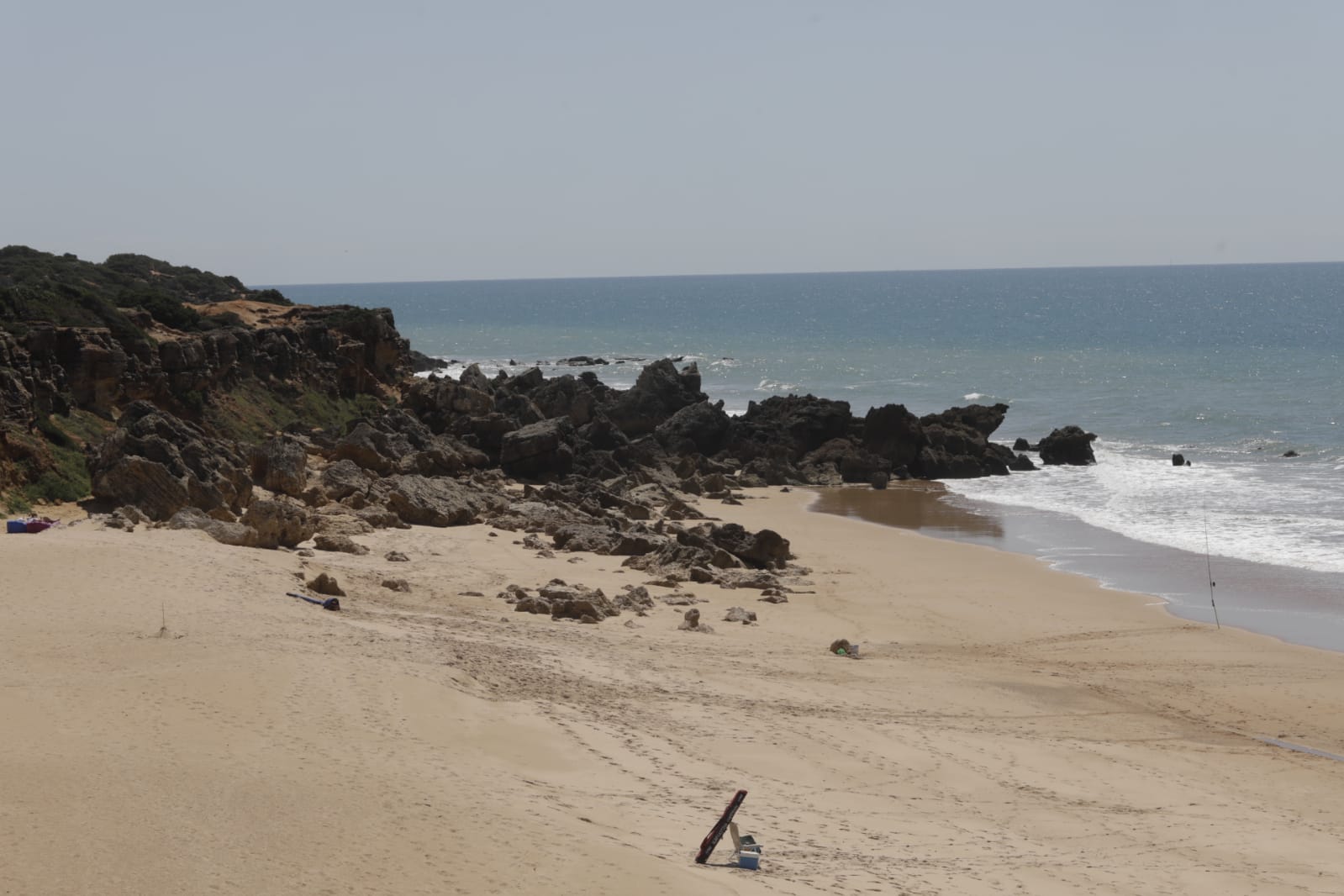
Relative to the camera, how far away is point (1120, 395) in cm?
6203

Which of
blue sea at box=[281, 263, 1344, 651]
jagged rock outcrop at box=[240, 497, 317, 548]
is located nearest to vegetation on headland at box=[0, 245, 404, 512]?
jagged rock outcrop at box=[240, 497, 317, 548]

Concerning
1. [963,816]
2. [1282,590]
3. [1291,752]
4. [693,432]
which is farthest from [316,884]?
[693,432]

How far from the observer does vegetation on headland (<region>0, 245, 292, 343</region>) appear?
3381 cm

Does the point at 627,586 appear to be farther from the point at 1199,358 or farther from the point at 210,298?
the point at 1199,358

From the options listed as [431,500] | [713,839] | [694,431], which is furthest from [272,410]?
[713,839]

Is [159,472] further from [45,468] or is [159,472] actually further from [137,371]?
[137,371]

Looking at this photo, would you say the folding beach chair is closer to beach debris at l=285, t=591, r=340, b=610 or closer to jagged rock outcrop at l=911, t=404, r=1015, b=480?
beach debris at l=285, t=591, r=340, b=610

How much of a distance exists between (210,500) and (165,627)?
8671mm

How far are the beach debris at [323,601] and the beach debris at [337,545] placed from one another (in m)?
4.36

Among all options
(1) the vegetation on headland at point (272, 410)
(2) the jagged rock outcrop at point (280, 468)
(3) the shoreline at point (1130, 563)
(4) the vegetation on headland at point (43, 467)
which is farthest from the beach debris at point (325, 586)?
(1) the vegetation on headland at point (272, 410)

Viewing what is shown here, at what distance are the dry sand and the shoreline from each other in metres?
1.28

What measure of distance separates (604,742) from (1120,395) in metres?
53.1

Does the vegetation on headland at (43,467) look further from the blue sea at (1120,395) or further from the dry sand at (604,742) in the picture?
the blue sea at (1120,395)

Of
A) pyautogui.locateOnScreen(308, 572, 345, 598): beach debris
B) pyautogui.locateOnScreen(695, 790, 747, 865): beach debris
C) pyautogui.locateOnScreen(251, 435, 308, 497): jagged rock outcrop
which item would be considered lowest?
pyautogui.locateOnScreen(308, 572, 345, 598): beach debris
